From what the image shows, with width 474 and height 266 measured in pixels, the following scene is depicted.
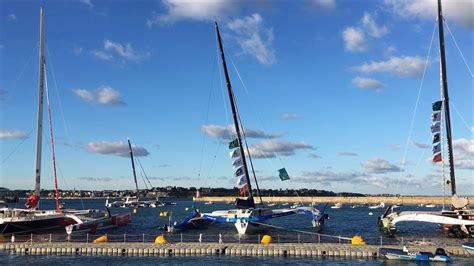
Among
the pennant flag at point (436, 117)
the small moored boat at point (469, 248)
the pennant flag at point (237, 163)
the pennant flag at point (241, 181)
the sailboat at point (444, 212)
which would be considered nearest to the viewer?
the small moored boat at point (469, 248)

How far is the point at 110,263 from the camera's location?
38438mm

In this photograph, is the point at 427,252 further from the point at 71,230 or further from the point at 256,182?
the point at 71,230

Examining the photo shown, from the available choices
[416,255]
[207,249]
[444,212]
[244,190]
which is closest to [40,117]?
[244,190]

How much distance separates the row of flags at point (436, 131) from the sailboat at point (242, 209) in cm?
1893

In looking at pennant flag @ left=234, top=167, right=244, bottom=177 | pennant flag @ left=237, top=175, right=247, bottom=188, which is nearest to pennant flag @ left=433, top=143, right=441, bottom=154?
pennant flag @ left=237, top=175, right=247, bottom=188

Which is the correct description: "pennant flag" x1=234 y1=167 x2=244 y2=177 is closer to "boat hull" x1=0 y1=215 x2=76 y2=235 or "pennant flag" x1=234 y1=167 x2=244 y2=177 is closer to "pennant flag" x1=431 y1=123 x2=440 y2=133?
"boat hull" x1=0 y1=215 x2=76 y2=235

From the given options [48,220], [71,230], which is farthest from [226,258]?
[48,220]

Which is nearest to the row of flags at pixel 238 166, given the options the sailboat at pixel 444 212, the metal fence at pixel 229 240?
the metal fence at pixel 229 240

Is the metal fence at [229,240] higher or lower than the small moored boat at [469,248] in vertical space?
lower

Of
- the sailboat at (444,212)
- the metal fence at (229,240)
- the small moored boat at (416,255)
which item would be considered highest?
the sailboat at (444,212)

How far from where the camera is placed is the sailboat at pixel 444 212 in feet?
183

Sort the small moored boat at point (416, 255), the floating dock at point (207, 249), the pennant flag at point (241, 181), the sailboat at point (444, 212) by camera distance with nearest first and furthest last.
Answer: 1. the small moored boat at point (416, 255)
2. the floating dock at point (207, 249)
3. the sailboat at point (444, 212)
4. the pennant flag at point (241, 181)

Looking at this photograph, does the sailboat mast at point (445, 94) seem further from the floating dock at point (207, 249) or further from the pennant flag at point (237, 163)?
the pennant flag at point (237, 163)

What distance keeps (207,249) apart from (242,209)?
67.6 feet
